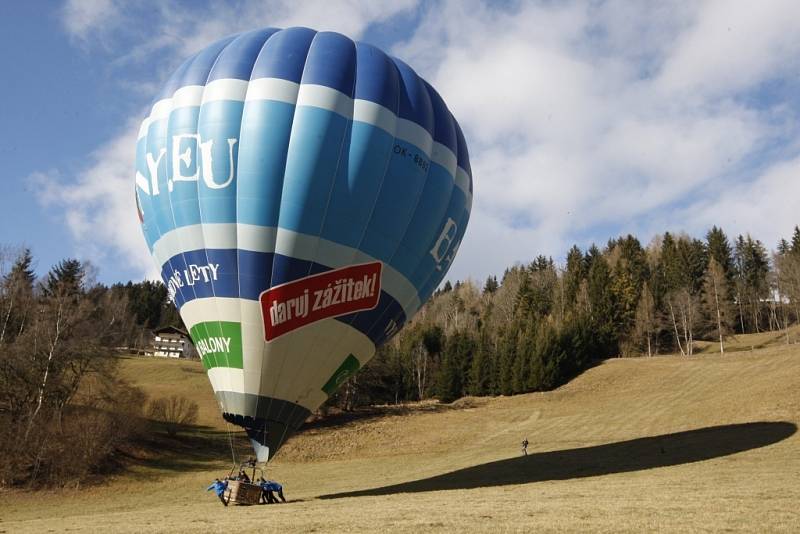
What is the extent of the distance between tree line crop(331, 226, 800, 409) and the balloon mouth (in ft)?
106

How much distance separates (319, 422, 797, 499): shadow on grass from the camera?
19906mm

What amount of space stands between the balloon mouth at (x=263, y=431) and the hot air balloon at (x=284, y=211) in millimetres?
33

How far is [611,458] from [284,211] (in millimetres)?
17248

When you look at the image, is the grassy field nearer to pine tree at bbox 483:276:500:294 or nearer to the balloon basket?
the balloon basket

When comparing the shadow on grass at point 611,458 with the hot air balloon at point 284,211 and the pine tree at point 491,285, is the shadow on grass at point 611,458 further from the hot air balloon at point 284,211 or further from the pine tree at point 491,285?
the pine tree at point 491,285

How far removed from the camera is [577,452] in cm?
2612

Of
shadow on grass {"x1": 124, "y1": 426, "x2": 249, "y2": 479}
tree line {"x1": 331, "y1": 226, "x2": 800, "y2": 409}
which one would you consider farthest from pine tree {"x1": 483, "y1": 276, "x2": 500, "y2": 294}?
shadow on grass {"x1": 124, "y1": 426, "x2": 249, "y2": 479}

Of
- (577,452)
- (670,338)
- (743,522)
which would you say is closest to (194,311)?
(743,522)

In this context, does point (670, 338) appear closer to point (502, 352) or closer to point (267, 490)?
point (502, 352)

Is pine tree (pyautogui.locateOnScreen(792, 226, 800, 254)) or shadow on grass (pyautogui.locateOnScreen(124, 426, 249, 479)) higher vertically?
pine tree (pyautogui.locateOnScreen(792, 226, 800, 254))

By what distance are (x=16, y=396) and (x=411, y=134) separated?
26456 mm

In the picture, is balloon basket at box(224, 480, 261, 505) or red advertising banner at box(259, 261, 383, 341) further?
balloon basket at box(224, 480, 261, 505)

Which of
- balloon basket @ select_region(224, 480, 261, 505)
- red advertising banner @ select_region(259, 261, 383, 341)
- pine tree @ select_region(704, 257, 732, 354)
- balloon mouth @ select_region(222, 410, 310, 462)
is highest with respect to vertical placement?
pine tree @ select_region(704, 257, 732, 354)

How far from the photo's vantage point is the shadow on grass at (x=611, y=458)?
1991 centimetres
